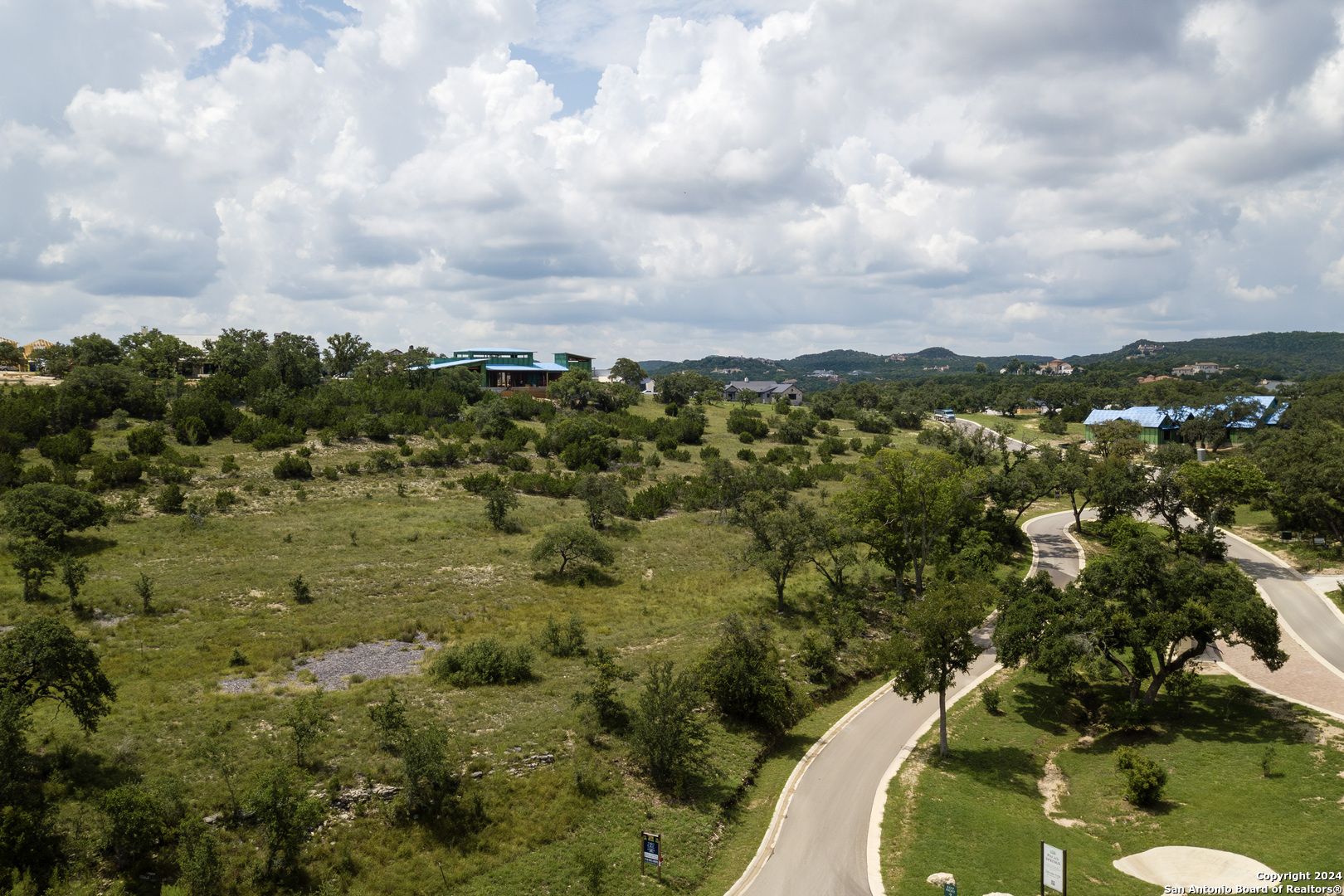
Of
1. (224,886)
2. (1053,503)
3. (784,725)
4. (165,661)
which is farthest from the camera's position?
(1053,503)

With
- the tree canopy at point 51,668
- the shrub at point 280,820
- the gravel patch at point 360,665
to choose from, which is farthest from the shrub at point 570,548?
the shrub at point 280,820

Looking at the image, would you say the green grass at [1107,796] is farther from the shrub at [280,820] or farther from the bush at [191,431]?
the bush at [191,431]

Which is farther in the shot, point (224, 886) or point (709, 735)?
point (709, 735)

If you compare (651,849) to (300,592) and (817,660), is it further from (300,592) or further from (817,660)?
(300,592)

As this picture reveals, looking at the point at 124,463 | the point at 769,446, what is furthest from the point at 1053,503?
the point at 124,463

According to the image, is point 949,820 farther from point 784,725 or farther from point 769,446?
point 769,446

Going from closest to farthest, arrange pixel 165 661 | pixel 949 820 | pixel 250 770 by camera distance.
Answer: pixel 250 770, pixel 949 820, pixel 165 661

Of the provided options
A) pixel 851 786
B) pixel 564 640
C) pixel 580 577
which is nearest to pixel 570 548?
pixel 580 577
